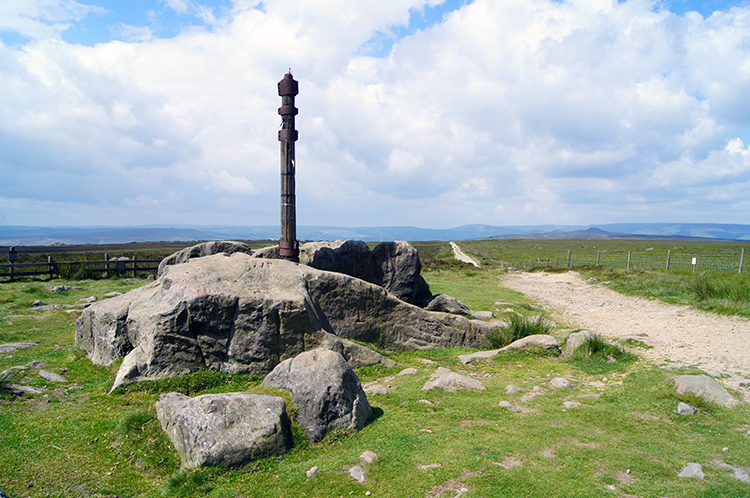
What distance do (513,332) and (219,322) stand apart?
7.92 m

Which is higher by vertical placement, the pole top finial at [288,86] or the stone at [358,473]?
the pole top finial at [288,86]

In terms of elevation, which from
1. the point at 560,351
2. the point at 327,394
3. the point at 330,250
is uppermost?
the point at 330,250

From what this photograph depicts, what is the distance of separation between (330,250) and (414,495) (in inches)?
416

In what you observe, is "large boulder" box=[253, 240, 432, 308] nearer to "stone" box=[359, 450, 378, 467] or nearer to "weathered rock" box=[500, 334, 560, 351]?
"weathered rock" box=[500, 334, 560, 351]

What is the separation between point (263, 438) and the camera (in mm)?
5172

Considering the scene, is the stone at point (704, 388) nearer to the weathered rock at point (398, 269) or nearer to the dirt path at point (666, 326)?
the dirt path at point (666, 326)

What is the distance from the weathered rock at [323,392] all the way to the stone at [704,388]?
5.47 m

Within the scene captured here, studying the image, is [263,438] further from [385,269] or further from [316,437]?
[385,269]

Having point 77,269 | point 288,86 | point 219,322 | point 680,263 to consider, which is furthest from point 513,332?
point 680,263

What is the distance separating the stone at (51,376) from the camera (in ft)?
27.1

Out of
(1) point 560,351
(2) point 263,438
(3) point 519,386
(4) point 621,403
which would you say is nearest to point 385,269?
(1) point 560,351

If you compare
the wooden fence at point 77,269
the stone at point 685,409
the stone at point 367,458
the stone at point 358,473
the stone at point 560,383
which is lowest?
the wooden fence at point 77,269

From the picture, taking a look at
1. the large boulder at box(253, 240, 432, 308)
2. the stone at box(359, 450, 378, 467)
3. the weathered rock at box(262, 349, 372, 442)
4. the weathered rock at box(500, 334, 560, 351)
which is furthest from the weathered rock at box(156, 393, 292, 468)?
the large boulder at box(253, 240, 432, 308)

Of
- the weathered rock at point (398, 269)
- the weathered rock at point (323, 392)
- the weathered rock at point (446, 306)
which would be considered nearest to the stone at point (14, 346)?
the weathered rock at point (323, 392)
